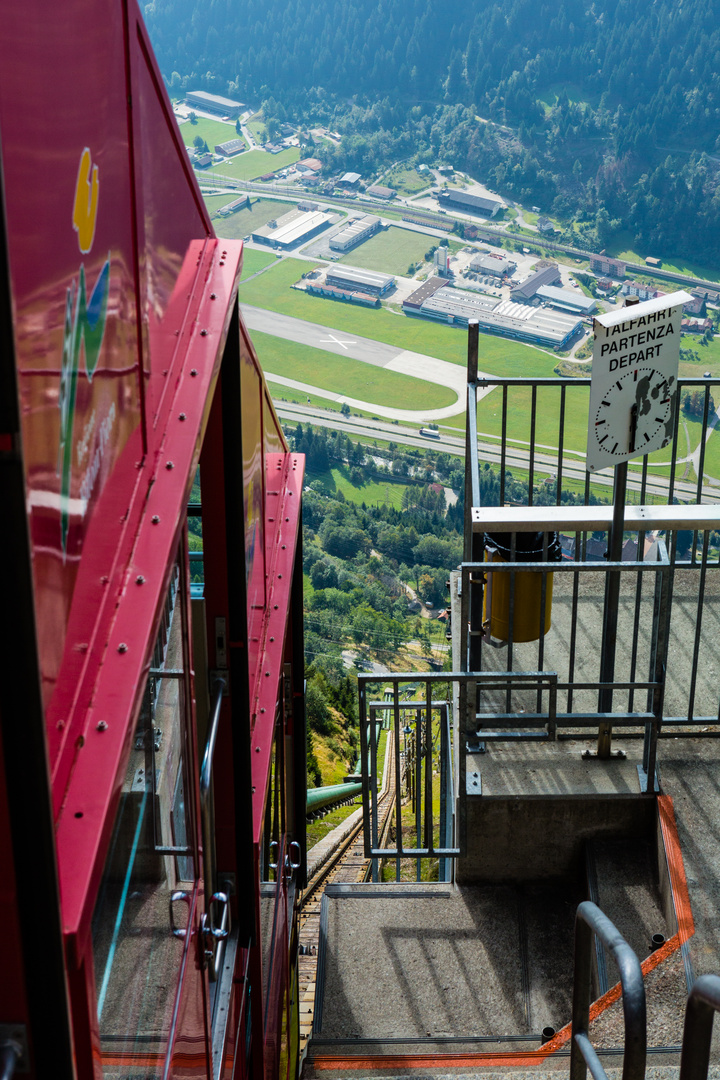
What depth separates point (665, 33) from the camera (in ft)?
338

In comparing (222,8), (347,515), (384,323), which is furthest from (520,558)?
(222,8)

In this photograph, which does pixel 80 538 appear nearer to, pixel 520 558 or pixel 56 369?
pixel 56 369

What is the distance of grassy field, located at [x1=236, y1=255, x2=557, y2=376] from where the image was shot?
85.4 m

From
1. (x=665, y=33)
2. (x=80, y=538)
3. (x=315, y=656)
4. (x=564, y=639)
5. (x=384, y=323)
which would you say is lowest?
(x=315, y=656)

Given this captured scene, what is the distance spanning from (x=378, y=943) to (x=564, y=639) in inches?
70.8

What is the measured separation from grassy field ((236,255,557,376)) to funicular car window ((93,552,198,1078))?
81.4m

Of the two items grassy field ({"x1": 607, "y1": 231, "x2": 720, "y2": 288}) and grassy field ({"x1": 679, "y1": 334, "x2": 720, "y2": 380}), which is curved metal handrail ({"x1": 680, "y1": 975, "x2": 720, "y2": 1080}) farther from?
grassy field ({"x1": 607, "y1": 231, "x2": 720, "y2": 288})

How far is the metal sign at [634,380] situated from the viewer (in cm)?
371

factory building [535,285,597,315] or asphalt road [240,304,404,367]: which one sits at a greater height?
factory building [535,285,597,315]

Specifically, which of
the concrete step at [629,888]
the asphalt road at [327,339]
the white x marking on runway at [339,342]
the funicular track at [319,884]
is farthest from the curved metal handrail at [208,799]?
the white x marking on runway at [339,342]

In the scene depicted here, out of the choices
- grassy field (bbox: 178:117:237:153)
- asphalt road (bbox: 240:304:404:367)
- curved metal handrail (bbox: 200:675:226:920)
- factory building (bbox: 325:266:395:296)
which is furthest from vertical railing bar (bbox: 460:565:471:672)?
grassy field (bbox: 178:117:237:153)

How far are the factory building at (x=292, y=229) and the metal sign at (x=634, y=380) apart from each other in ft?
331

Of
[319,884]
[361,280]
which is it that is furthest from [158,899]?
[361,280]

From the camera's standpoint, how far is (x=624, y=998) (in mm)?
1973
